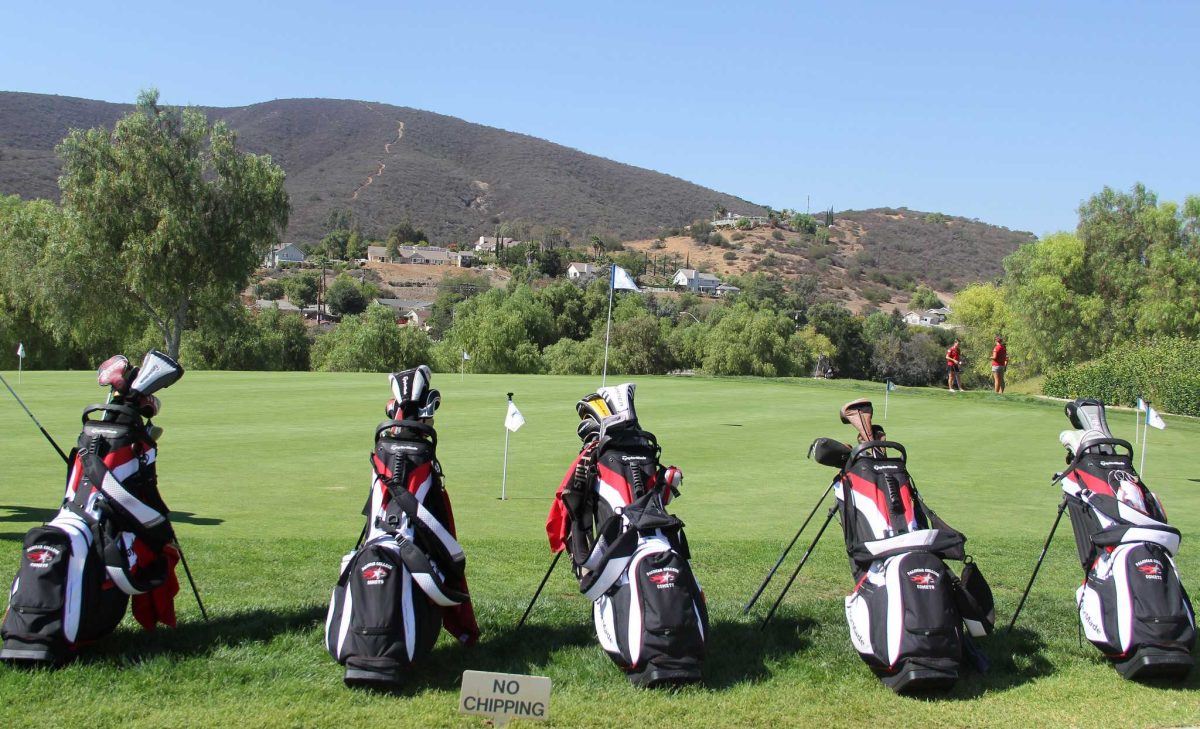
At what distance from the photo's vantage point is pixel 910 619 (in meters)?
4.88

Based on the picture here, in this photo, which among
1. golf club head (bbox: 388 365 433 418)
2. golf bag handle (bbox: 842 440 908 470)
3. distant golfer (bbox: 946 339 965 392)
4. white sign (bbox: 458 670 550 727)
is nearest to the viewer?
white sign (bbox: 458 670 550 727)

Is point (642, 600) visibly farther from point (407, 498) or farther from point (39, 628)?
point (39, 628)

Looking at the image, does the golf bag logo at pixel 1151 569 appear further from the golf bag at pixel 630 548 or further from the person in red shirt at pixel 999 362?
the person in red shirt at pixel 999 362

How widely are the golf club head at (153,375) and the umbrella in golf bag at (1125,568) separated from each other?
5065 millimetres

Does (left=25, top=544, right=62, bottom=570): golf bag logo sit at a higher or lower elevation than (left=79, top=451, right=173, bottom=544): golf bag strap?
lower

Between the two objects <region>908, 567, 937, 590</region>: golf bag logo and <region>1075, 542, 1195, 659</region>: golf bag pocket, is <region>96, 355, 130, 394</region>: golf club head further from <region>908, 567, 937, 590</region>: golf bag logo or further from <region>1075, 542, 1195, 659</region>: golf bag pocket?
<region>1075, 542, 1195, 659</region>: golf bag pocket

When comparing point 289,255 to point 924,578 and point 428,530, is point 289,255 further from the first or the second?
point 924,578

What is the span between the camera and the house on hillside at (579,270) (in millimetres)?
132625

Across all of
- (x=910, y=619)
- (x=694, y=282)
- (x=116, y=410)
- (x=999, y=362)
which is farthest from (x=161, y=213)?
(x=694, y=282)

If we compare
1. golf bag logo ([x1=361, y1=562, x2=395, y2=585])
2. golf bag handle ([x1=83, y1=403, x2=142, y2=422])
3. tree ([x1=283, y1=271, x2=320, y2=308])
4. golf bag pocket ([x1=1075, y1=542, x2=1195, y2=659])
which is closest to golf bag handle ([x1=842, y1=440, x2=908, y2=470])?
golf bag pocket ([x1=1075, y1=542, x2=1195, y2=659])

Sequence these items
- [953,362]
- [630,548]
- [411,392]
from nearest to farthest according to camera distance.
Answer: [630,548], [411,392], [953,362]

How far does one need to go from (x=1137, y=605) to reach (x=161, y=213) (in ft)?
154

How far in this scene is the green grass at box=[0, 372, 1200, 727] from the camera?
4.53 metres

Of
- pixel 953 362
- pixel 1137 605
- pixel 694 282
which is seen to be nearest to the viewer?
pixel 1137 605
